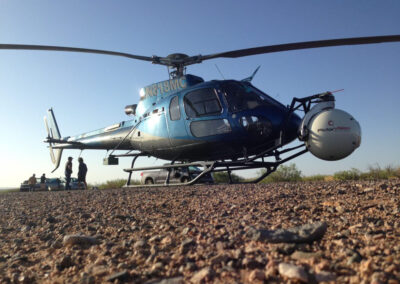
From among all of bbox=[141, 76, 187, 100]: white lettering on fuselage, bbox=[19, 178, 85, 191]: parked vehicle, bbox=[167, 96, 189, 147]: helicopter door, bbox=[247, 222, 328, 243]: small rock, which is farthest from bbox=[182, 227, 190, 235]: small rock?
bbox=[19, 178, 85, 191]: parked vehicle

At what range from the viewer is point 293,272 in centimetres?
136

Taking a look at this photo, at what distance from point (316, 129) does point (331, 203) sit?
3625 millimetres

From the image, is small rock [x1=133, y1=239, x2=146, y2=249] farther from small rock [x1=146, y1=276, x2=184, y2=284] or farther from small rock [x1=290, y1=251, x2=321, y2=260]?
small rock [x1=290, y1=251, x2=321, y2=260]

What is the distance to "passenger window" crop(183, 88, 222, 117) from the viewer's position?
25.1 feet

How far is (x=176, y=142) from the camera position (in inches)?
335

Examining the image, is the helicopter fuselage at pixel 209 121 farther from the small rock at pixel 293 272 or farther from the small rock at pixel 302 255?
the small rock at pixel 293 272

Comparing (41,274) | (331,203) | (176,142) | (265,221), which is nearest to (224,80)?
(176,142)

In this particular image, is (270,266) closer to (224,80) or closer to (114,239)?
(114,239)

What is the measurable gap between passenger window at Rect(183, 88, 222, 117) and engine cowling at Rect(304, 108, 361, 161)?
8.02ft

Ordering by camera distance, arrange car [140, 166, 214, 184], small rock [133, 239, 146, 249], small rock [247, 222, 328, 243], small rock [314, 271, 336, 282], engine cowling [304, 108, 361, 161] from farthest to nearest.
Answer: car [140, 166, 214, 184] < engine cowling [304, 108, 361, 161] < small rock [133, 239, 146, 249] < small rock [247, 222, 328, 243] < small rock [314, 271, 336, 282]

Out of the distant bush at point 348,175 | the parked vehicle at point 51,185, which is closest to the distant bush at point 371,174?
the distant bush at point 348,175

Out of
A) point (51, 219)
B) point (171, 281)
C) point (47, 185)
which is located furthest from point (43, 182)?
point (171, 281)

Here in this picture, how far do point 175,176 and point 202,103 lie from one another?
5276 mm

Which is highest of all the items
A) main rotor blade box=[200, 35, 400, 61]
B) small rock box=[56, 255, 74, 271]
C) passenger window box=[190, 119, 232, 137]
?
main rotor blade box=[200, 35, 400, 61]
